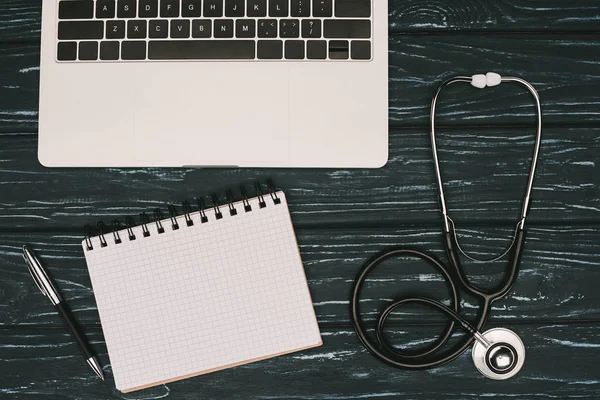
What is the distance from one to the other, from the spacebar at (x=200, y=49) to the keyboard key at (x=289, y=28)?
0.04 metres

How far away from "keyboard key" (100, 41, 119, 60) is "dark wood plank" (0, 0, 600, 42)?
120 millimetres

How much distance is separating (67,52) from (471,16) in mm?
547

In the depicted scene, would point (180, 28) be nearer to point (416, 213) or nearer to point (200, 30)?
point (200, 30)

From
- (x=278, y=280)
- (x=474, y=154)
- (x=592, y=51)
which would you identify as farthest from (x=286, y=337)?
(x=592, y=51)

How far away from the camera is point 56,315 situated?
811mm

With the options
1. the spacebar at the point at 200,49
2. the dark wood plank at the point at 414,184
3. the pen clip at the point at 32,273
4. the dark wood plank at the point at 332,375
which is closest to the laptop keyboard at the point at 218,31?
the spacebar at the point at 200,49

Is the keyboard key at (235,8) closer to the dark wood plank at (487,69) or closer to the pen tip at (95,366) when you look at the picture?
the dark wood plank at (487,69)

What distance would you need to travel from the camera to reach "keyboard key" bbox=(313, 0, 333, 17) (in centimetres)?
78

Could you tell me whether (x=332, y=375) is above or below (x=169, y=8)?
below

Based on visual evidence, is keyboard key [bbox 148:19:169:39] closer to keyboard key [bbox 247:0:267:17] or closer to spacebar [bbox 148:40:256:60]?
spacebar [bbox 148:40:256:60]

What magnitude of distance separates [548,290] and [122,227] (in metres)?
0.58

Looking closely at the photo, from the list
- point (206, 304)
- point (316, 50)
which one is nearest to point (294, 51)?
point (316, 50)

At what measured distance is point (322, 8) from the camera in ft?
2.56

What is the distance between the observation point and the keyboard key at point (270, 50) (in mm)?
776
